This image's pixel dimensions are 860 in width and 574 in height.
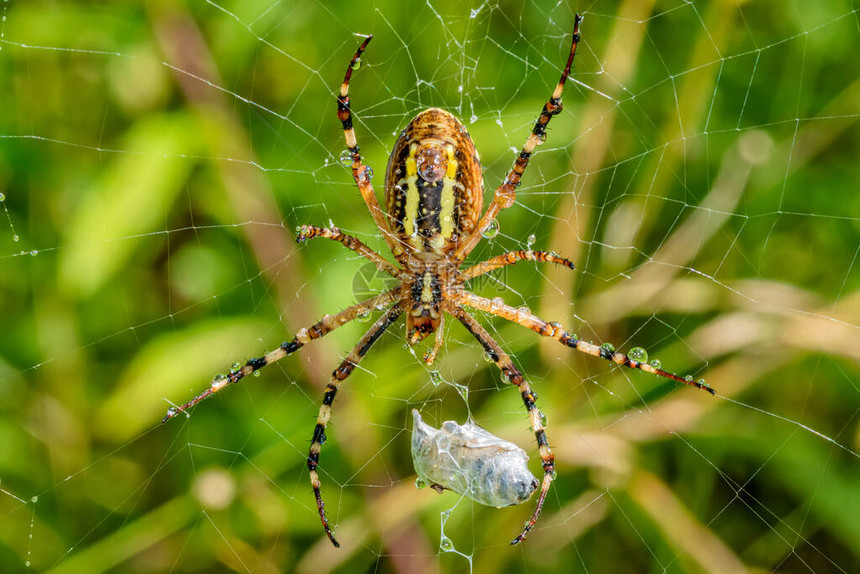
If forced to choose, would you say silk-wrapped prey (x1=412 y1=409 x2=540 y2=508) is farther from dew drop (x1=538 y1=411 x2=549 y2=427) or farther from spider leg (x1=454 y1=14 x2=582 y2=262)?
spider leg (x1=454 y1=14 x2=582 y2=262)

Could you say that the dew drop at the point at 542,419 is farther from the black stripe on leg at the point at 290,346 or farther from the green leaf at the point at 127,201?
the green leaf at the point at 127,201

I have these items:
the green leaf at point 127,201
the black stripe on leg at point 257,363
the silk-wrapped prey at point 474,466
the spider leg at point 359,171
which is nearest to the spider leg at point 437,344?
the silk-wrapped prey at point 474,466

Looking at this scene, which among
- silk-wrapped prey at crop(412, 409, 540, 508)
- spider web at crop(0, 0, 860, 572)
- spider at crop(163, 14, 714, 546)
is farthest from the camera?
spider web at crop(0, 0, 860, 572)

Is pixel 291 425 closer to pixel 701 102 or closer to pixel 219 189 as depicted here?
pixel 219 189

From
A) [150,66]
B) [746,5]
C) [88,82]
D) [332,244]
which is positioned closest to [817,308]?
[746,5]

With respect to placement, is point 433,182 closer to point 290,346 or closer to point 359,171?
point 359,171

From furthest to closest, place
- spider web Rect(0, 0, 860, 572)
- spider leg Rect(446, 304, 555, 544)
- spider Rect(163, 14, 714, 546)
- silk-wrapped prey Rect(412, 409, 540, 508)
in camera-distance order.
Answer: spider web Rect(0, 0, 860, 572)
spider leg Rect(446, 304, 555, 544)
spider Rect(163, 14, 714, 546)
silk-wrapped prey Rect(412, 409, 540, 508)

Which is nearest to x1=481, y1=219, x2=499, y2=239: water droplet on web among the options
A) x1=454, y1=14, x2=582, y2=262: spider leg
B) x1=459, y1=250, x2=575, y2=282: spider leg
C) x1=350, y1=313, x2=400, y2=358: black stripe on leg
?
x1=454, y1=14, x2=582, y2=262: spider leg
